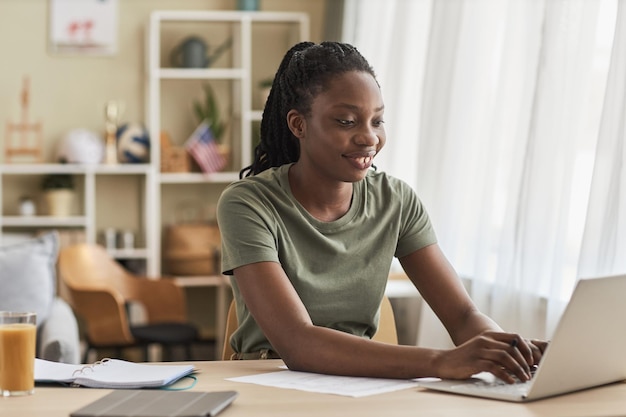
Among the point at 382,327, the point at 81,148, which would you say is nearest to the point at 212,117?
the point at 81,148

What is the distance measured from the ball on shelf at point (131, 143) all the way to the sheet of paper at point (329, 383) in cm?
373

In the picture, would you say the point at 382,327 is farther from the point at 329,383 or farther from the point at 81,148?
the point at 81,148

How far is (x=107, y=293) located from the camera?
4246 mm

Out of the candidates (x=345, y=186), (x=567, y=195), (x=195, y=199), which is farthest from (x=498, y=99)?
(x=195, y=199)

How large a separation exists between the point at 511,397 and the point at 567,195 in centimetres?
143

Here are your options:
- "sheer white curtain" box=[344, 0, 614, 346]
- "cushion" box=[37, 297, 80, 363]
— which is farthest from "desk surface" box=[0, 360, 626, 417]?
"cushion" box=[37, 297, 80, 363]

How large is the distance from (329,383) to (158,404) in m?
0.30

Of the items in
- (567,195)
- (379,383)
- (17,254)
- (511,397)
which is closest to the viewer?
(511,397)

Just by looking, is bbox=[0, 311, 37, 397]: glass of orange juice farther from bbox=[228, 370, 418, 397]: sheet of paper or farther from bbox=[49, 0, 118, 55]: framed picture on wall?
bbox=[49, 0, 118, 55]: framed picture on wall

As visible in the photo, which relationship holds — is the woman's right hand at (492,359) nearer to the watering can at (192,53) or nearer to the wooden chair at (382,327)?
the wooden chair at (382,327)

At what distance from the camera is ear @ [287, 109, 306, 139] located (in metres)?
1.87

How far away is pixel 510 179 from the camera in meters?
2.99

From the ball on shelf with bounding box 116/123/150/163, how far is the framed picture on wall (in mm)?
453

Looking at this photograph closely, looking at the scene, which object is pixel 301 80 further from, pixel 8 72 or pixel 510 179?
pixel 8 72
